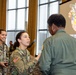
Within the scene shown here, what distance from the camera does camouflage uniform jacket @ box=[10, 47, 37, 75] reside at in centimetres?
252

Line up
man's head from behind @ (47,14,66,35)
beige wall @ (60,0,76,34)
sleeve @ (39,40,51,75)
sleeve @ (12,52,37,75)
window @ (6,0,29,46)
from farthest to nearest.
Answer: window @ (6,0,29,46)
beige wall @ (60,0,76,34)
sleeve @ (12,52,37,75)
man's head from behind @ (47,14,66,35)
sleeve @ (39,40,51,75)

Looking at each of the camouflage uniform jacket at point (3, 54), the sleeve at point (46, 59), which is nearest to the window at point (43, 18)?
the camouflage uniform jacket at point (3, 54)

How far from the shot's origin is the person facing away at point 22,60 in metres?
2.53

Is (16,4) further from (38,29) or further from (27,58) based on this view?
(27,58)

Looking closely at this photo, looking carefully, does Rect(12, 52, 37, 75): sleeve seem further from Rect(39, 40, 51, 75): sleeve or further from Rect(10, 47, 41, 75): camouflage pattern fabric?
Rect(39, 40, 51, 75): sleeve

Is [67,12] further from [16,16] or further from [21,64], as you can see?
[16,16]

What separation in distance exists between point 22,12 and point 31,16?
3.10 feet

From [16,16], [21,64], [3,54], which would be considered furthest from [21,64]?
[16,16]

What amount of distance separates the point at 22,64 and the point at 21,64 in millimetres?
13

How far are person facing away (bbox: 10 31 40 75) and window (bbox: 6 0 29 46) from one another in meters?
3.22

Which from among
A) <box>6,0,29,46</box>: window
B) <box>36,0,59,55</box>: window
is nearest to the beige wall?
<box>36,0,59,55</box>: window

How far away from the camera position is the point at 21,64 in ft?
8.30

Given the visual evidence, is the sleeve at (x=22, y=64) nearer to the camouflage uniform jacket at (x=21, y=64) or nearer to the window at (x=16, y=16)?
the camouflage uniform jacket at (x=21, y=64)

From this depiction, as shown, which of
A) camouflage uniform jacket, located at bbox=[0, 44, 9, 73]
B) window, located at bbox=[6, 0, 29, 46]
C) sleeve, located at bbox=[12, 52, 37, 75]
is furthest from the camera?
window, located at bbox=[6, 0, 29, 46]
